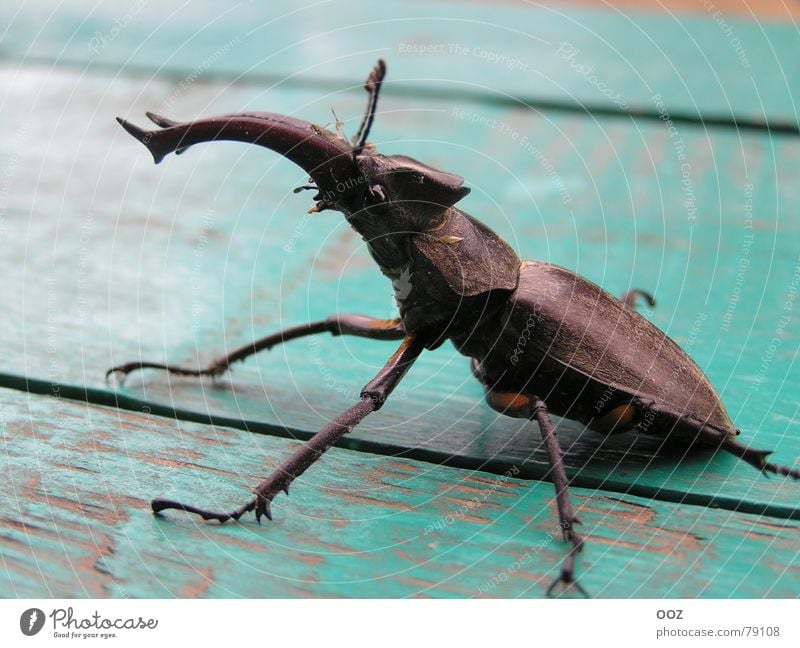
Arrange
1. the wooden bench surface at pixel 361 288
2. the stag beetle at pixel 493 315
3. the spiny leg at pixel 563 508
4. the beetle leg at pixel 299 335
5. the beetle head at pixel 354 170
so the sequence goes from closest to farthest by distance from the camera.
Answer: the spiny leg at pixel 563 508 < the wooden bench surface at pixel 361 288 < the beetle head at pixel 354 170 < the stag beetle at pixel 493 315 < the beetle leg at pixel 299 335

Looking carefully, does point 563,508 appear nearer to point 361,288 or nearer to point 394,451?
point 394,451

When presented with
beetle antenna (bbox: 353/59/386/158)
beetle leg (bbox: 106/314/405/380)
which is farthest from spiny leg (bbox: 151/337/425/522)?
beetle antenna (bbox: 353/59/386/158)

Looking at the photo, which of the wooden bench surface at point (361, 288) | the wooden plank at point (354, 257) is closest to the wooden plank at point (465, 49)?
the wooden bench surface at point (361, 288)

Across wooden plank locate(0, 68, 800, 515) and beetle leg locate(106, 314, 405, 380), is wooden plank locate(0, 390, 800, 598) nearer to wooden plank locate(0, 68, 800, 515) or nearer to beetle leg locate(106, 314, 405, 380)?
wooden plank locate(0, 68, 800, 515)

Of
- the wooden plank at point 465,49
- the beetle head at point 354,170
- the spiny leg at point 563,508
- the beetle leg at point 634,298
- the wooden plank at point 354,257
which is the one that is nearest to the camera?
the spiny leg at point 563,508

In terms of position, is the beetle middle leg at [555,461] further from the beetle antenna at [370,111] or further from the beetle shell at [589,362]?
the beetle antenna at [370,111]

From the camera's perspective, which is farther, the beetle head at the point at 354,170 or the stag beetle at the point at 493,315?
the stag beetle at the point at 493,315

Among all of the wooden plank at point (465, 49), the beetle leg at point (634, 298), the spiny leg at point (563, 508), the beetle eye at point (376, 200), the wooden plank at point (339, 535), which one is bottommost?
the wooden plank at point (339, 535)
